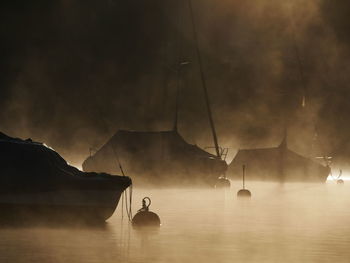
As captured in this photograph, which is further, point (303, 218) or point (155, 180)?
point (155, 180)

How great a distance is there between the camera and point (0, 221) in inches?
1678

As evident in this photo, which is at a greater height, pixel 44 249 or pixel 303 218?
pixel 303 218

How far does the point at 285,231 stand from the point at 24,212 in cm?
1512

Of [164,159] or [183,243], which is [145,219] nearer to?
[183,243]

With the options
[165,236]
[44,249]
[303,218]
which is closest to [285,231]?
[165,236]

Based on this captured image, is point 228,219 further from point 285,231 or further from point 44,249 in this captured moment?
point 44,249

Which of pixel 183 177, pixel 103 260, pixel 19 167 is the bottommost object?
pixel 103 260

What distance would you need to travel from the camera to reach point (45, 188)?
41.9 m

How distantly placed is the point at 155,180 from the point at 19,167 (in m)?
98.6

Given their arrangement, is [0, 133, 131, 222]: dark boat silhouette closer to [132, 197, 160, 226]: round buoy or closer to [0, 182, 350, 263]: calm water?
[0, 182, 350, 263]: calm water

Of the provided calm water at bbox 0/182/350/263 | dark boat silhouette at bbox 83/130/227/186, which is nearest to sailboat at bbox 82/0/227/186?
dark boat silhouette at bbox 83/130/227/186

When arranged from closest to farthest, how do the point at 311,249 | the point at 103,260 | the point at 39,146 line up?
the point at 103,260 < the point at 311,249 < the point at 39,146

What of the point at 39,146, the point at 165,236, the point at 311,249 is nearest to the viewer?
the point at 311,249

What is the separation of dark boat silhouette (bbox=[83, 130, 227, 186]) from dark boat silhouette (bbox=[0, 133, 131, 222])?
85.3 meters
